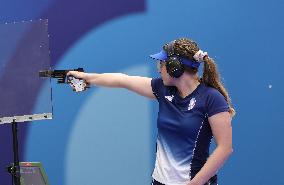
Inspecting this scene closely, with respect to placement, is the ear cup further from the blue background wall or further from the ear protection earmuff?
the blue background wall

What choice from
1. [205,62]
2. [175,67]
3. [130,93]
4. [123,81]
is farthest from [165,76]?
[130,93]

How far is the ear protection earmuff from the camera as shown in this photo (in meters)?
2.50

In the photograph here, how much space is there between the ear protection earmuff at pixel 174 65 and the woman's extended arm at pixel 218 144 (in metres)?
0.29

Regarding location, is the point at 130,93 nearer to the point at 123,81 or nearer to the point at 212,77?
the point at 123,81

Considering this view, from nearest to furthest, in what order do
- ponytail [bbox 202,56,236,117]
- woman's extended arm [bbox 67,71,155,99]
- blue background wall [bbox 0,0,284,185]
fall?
ponytail [bbox 202,56,236,117] → woman's extended arm [bbox 67,71,155,99] → blue background wall [bbox 0,0,284,185]

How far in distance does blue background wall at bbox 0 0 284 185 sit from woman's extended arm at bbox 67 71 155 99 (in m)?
0.59

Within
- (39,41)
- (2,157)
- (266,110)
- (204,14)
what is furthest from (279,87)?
(2,157)

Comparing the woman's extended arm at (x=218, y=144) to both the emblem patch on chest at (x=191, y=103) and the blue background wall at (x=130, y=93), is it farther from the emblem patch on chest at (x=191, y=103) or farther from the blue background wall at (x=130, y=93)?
the blue background wall at (x=130, y=93)

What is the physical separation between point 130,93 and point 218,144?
132cm

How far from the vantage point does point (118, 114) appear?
364cm

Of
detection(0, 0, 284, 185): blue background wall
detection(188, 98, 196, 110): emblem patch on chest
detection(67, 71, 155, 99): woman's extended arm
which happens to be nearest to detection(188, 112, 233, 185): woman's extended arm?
detection(188, 98, 196, 110): emblem patch on chest

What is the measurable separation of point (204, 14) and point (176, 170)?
1566 millimetres

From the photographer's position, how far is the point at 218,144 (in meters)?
2.45

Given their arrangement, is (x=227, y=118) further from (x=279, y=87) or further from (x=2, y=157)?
(x=2, y=157)
